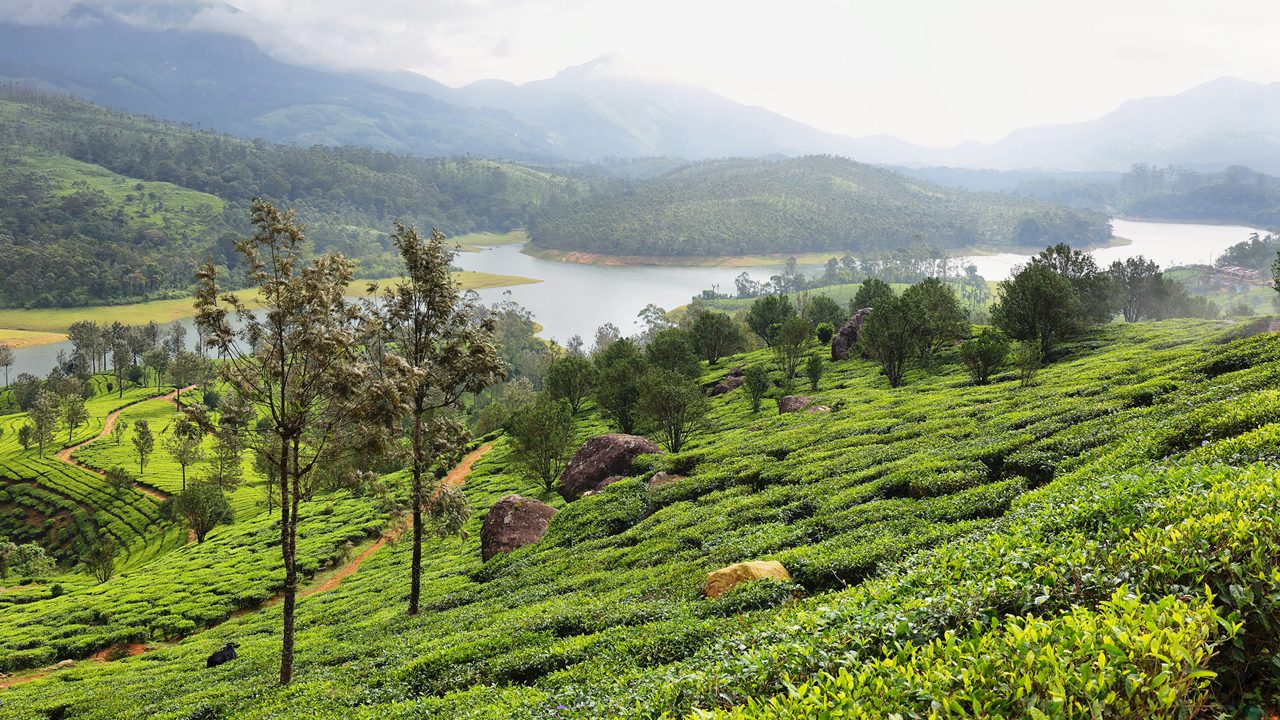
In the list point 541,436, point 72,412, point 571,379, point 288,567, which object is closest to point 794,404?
point 541,436

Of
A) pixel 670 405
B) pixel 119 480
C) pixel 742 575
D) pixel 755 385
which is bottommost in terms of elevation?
pixel 119 480

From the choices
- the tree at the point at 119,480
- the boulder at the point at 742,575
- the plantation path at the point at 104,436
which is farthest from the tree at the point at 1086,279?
the tree at the point at 119,480

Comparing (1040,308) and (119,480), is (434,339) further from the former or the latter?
(119,480)

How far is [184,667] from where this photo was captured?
27.9 m

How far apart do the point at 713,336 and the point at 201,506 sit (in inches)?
2588

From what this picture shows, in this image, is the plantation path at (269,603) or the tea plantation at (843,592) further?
the plantation path at (269,603)

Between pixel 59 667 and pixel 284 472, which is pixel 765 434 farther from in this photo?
pixel 59 667

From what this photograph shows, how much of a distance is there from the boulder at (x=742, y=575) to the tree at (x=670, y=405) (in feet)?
94.6

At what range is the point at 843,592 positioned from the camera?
12.7 meters

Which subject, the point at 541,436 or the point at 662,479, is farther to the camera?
the point at 541,436

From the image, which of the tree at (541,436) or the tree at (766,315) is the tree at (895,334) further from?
the tree at (766,315)

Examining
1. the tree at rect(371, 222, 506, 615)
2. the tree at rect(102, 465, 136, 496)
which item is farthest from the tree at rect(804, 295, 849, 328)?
the tree at rect(102, 465, 136, 496)

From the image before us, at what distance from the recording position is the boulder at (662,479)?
33656 millimetres

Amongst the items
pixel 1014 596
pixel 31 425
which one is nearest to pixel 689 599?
pixel 1014 596
